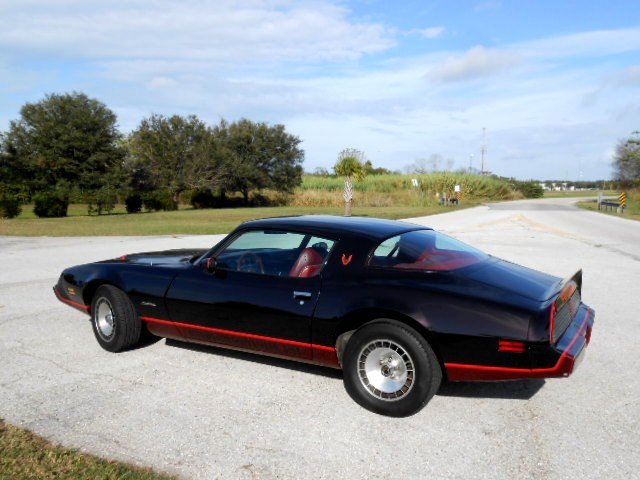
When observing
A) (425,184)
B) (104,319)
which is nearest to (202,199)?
(425,184)

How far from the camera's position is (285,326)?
410cm

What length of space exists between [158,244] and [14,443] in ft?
37.5

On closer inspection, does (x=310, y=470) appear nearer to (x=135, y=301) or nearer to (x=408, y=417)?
(x=408, y=417)

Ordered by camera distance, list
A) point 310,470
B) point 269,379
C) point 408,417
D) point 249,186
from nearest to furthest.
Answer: point 310,470 → point 408,417 → point 269,379 → point 249,186

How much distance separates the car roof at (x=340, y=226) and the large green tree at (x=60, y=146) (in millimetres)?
30772

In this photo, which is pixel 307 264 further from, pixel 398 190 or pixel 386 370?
pixel 398 190

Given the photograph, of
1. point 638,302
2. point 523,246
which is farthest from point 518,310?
point 523,246

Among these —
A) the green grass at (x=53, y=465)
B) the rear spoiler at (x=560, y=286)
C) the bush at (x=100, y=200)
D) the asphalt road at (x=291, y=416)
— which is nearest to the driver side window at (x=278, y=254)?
the asphalt road at (x=291, y=416)

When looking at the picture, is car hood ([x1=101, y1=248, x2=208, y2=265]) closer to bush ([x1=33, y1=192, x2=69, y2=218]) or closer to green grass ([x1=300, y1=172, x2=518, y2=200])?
bush ([x1=33, y1=192, x2=69, y2=218])

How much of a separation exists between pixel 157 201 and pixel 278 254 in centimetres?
3287

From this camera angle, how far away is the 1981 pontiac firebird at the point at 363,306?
350 cm

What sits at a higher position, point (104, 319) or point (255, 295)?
point (255, 295)

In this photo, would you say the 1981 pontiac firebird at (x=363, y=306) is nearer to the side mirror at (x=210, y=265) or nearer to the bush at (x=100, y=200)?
the side mirror at (x=210, y=265)

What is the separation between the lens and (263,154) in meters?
48.8
